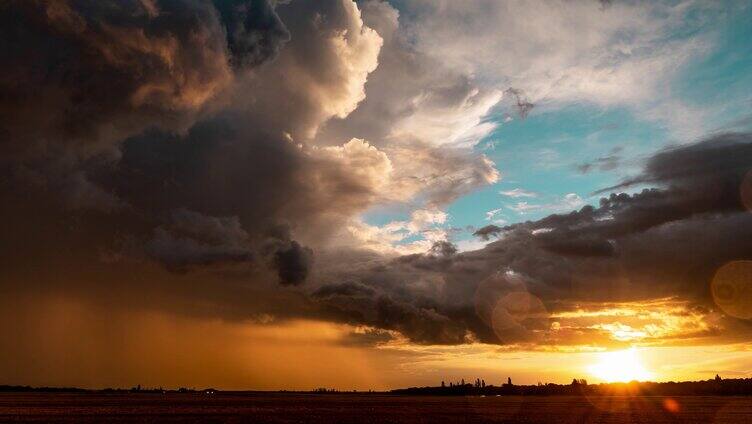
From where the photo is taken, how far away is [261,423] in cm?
8425

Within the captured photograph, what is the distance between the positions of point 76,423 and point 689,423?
98441 mm

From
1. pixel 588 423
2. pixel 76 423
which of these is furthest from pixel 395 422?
pixel 76 423

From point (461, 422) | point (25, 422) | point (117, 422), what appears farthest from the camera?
point (461, 422)

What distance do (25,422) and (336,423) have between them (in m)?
A: 46.6

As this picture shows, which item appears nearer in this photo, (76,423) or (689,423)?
(76,423)

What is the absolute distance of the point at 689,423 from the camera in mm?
91250

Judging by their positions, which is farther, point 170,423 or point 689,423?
point 689,423

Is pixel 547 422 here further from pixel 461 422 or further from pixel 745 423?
pixel 745 423

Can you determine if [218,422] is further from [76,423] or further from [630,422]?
[630,422]

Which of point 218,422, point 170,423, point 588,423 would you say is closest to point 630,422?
point 588,423

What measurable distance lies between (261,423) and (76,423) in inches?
1093

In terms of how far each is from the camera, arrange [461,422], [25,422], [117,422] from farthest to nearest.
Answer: [461,422] < [117,422] < [25,422]

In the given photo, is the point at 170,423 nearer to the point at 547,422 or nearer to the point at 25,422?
the point at 25,422

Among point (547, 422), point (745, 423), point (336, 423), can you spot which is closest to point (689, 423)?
point (745, 423)
